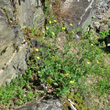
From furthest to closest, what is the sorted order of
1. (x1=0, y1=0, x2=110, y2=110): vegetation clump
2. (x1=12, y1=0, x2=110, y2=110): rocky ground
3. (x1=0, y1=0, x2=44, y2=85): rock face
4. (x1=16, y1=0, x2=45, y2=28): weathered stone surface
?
(x1=16, y1=0, x2=45, y2=28): weathered stone surface
(x1=0, y1=0, x2=110, y2=110): vegetation clump
(x1=0, y1=0, x2=44, y2=85): rock face
(x1=12, y1=0, x2=110, y2=110): rocky ground

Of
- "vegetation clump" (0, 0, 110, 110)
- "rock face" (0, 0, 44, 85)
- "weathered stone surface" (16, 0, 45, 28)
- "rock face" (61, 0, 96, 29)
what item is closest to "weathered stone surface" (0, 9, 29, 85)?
"rock face" (0, 0, 44, 85)

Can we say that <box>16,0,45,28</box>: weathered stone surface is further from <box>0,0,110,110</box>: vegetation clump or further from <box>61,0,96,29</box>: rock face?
<box>61,0,96,29</box>: rock face

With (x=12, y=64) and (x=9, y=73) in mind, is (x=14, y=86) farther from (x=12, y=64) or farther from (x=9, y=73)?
(x=12, y=64)

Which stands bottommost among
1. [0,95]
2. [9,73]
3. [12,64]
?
[0,95]

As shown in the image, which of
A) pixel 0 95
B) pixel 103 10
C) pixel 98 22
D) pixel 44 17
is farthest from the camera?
pixel 103 10

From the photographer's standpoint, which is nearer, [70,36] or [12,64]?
[12,64]

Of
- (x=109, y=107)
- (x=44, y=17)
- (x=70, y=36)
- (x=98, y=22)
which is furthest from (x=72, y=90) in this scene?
(x=98, y=22)

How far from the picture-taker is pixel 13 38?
9.96ft

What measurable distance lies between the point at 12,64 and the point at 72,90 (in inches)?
69.5

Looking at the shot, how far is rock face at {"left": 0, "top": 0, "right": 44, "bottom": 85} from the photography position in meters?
2.75

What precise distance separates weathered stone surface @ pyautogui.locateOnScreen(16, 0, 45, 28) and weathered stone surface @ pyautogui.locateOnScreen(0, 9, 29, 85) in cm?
71

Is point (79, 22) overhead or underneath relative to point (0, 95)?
overhead

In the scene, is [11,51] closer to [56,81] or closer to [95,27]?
[56,81]

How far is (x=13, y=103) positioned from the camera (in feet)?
9.25
